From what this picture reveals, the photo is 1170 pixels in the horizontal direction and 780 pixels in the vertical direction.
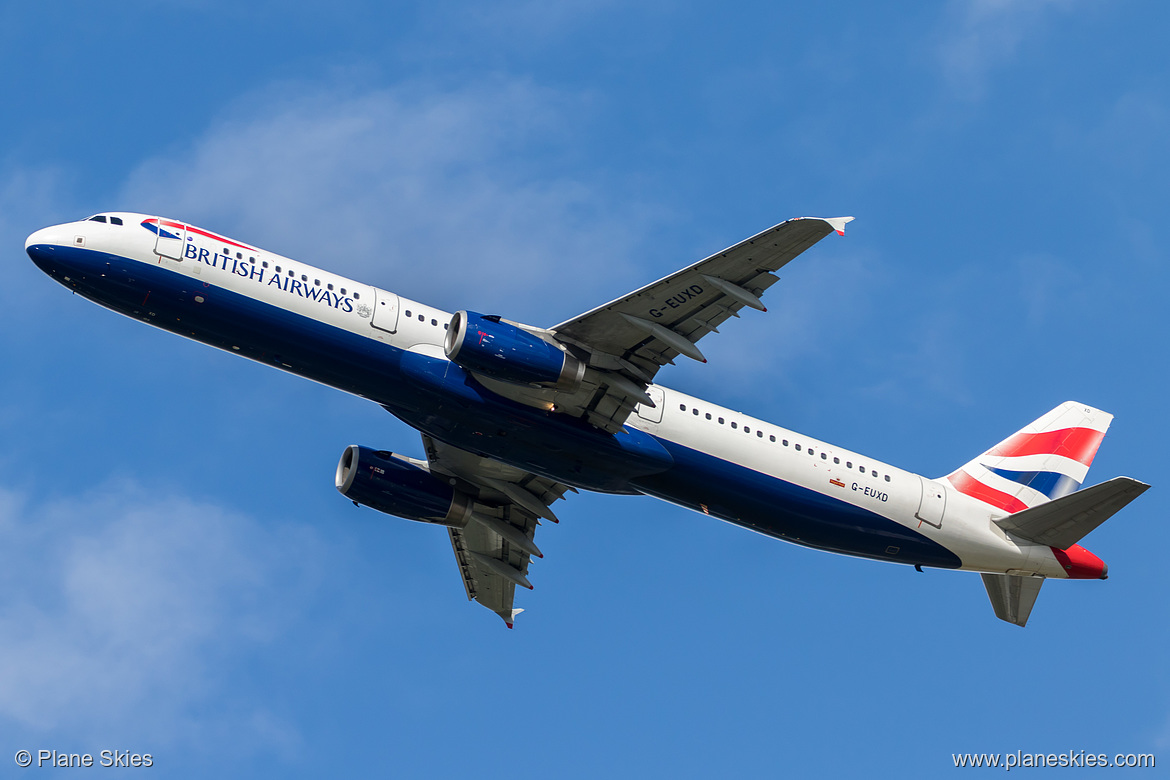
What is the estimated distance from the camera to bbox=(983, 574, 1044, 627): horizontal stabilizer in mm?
44094

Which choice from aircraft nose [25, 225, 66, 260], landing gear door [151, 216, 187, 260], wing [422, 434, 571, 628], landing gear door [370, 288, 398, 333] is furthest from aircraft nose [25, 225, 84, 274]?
wing [422, 434, 571, 628]

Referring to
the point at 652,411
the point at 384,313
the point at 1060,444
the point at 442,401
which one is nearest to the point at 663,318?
the point at 652,411

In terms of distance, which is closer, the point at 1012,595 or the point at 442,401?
the point at 442,401

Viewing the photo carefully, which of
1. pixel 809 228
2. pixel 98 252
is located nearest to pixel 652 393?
pixel 809 228

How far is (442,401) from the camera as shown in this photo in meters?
35.8

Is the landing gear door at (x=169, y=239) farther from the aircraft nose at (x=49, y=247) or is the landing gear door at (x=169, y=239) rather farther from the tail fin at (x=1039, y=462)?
the tail fin at (x=1039, y=462)

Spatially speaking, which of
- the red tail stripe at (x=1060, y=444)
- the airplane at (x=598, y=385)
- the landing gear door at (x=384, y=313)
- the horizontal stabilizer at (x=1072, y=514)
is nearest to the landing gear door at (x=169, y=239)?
the airplane at (x=598, y=385)

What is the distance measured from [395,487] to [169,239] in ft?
42.4

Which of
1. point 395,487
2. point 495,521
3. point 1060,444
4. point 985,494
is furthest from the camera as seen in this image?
point 495,521

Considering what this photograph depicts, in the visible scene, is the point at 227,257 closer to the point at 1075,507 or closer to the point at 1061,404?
the point at 1075,507

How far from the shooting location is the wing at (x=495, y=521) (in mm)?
44188

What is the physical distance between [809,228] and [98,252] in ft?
69.1

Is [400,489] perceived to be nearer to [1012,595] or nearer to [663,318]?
[663,318]

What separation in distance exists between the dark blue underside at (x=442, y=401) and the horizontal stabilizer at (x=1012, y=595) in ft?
28.4
